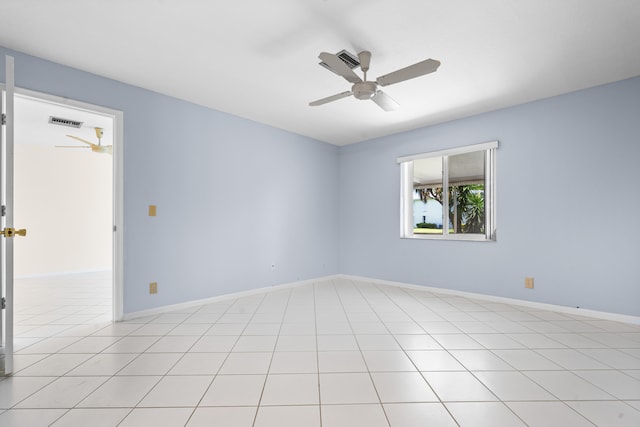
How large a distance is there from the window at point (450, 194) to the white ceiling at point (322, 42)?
3.38 ft

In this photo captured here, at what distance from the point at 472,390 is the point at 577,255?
105 inches

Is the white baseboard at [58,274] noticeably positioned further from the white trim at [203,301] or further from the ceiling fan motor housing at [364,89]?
the ceiling fan motor housing at [364,89]

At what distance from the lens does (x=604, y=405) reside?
5.46ft

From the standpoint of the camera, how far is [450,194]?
4570 millimetres

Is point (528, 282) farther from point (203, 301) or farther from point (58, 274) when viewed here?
point (58, 274)

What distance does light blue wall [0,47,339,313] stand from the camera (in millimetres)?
3221

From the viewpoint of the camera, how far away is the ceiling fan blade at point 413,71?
86.1 inches

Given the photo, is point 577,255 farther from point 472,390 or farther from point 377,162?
point 377,162

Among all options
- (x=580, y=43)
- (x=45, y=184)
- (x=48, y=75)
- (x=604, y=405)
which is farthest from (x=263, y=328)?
(x=45, y=184)

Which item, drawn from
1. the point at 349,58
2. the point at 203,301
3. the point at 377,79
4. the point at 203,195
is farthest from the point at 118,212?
the point at 377,79

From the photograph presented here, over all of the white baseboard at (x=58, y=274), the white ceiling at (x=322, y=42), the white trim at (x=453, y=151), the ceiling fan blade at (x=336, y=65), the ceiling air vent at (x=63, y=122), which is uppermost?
the white ceiling at (x=322, y=42)

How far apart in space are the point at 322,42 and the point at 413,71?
82 centimetres

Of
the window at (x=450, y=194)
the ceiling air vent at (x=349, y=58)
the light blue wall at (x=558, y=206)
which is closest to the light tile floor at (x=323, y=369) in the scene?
the light blue wall at (x=558, y=206)

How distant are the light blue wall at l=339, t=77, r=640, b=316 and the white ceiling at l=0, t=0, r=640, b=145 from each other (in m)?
0.38
